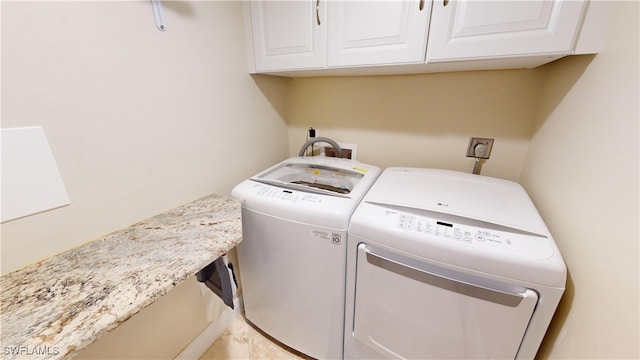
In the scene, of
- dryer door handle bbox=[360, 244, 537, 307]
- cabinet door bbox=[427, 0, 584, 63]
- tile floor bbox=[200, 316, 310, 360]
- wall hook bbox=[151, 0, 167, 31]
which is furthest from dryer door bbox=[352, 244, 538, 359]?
wall hook bbox=[151, 0, 167, 31]

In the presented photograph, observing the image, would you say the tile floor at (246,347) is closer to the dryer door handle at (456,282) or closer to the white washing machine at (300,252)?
the white washing machine at (300,252)

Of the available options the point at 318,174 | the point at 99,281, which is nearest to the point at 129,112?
the point at 99,281

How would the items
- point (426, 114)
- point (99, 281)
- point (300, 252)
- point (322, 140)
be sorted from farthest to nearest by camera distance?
point (322, 140) → point (426, 114) → point (300, 252) → point (99, 281)

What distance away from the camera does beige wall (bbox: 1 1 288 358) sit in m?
0.62

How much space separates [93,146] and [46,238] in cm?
29

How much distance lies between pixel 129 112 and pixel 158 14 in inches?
14.4

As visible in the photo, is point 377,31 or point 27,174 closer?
point 27,174

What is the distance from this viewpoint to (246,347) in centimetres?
131

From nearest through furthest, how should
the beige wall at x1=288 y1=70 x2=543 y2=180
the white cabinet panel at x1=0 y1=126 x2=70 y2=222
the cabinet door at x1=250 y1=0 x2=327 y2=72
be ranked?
1. the white cabinet panel at x1=0 y1=126 x2=70 y2=222
2. the cabinet door at x1=250 y1=0 x2=327 y2=72
3. the beige wall at x1=288 y1=70 x2=543 y2=180

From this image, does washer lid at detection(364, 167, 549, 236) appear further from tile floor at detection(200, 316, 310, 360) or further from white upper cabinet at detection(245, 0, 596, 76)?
tile floor at detection(200, 316, 310, 360)

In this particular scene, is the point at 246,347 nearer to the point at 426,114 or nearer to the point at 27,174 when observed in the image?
the point at 27,174

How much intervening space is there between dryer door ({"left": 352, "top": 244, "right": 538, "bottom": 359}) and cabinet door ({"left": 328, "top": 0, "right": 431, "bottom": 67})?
29.1 inches

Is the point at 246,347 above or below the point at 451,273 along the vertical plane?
below

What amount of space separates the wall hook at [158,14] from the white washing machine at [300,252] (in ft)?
2.15
